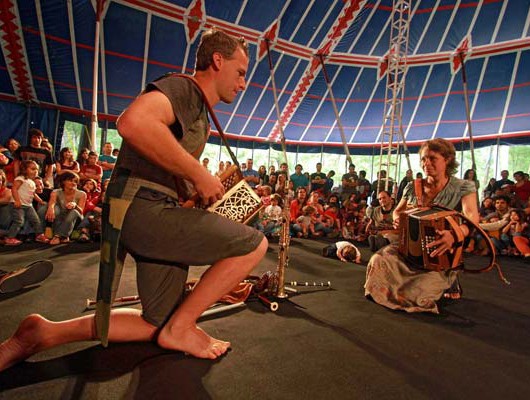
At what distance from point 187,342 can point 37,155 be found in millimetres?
4926

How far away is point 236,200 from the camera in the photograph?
147cm

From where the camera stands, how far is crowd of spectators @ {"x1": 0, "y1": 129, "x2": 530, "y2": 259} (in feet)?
13.8

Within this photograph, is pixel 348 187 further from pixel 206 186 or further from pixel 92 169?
pixel 206 186

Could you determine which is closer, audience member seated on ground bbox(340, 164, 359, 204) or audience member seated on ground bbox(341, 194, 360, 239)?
audience member seated on ground bbox(341, 194, 360, 239)

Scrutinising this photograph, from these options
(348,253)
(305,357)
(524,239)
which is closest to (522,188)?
(524,239)

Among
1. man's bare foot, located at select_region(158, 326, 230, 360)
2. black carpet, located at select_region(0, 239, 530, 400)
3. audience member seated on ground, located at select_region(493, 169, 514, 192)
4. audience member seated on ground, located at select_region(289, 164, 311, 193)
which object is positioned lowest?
black carpet, located at select_region(0, 239, 530, 400)

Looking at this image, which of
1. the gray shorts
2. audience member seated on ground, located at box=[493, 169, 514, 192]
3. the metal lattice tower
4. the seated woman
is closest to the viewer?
the gray shorts

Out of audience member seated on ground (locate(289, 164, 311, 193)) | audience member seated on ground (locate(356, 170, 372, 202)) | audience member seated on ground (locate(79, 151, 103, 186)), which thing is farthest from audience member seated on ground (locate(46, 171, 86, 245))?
audience member seated on ground (locate(356, 170, 372, 202))

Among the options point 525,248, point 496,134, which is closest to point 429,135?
point 496,134

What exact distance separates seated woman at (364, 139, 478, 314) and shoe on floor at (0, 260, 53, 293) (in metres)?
2.41

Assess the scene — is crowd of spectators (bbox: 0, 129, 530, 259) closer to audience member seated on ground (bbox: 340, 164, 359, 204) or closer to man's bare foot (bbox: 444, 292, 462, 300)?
audience member seated on ground (bbox: 340, 164, 359, 204)

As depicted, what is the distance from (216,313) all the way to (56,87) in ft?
34.9

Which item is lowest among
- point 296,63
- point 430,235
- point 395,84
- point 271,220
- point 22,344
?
point 22,344

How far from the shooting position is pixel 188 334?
133 centimetres
